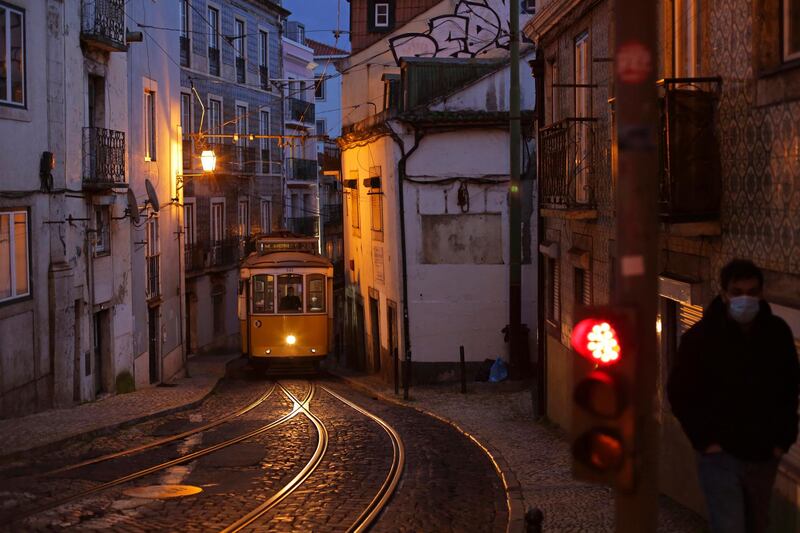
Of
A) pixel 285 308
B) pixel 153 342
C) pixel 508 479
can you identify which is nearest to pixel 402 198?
pixel 285 308

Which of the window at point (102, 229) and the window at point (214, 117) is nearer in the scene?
the window at point (102, 229)

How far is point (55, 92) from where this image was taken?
57.0 ft

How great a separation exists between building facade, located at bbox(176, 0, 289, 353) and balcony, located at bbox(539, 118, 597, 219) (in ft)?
57.1

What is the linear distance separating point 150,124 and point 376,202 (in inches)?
238

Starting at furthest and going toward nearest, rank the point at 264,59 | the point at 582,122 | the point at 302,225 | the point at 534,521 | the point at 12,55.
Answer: the point at 302,225, the point at 264,59, the point at 12,55, the point at 582,122, the point at 534,521

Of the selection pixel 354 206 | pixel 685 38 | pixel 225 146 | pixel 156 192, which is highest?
pixel 225 146

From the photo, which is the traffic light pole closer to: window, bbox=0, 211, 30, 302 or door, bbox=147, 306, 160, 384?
window, bbox=0, 211, 30, 302

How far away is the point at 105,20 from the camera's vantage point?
19688mm

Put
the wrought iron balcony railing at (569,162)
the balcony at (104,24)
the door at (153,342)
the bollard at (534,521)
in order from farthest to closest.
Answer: the door at (153,342) → the balcony at (104,24) → the wrought iron balcony railing at (569,162) → the bollard at (534,521)

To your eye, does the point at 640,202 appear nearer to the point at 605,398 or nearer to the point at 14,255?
the point at 605,398

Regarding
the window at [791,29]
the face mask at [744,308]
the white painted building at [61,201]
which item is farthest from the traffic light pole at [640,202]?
the white painted building at [61,201]

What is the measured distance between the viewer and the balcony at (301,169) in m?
46.6

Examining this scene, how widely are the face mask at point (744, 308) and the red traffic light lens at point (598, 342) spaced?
0.95 meters

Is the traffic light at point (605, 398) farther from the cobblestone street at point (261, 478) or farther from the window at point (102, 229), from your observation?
the window at point (102, 229)
